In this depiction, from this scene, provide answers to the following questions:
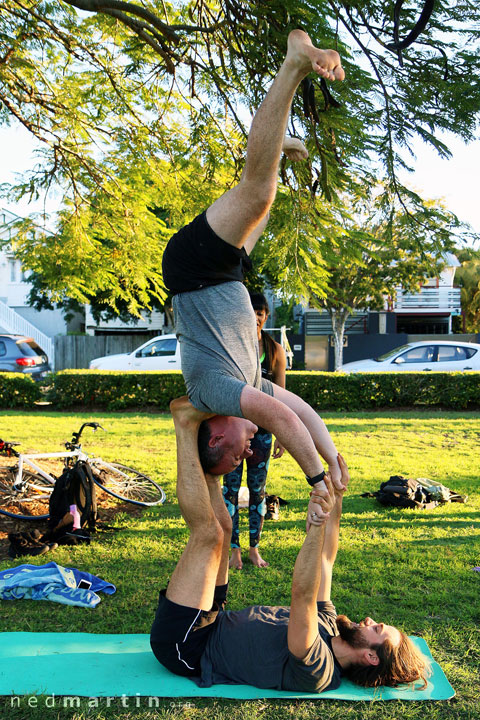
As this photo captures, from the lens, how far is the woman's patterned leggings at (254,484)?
4.91 metres

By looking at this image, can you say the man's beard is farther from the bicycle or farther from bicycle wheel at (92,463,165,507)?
bicycle wheel at (92,463,165,507)

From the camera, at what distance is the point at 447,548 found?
212 inches

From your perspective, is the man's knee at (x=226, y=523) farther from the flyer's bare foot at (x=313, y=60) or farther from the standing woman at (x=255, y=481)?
the flyer's bare foot at (x=313, y=60)

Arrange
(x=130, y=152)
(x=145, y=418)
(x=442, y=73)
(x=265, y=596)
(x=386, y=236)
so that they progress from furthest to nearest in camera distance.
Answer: (x=145, y=418)
(x=130, y=152)
(x=386, y=236)
(x=442, y=73)
(x=265, y=596)

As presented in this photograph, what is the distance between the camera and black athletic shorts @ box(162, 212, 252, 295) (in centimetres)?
275

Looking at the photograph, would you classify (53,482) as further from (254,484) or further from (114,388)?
(114,388)

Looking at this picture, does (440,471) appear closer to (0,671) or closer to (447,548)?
(447,548)

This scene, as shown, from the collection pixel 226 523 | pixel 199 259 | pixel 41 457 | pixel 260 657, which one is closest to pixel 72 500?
pixel 41 457

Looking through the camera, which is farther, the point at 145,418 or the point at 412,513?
the point at 145,418

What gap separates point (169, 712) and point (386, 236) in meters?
3.95

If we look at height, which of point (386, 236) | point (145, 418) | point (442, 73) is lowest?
point (145, 418)

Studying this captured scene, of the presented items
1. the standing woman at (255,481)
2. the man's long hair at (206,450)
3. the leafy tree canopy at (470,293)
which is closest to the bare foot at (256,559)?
the standing woman at (255,481)

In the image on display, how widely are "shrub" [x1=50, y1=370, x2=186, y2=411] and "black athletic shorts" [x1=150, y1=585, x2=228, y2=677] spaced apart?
11654 mm

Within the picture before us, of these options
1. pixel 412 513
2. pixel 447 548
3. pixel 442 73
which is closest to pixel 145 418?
pixel 412 513
